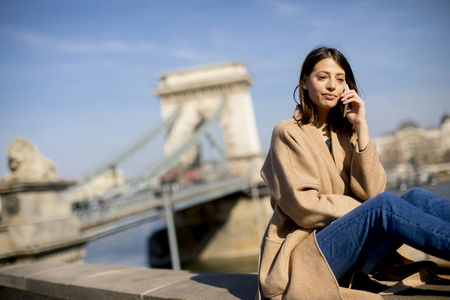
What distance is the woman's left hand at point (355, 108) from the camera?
66.0 inches

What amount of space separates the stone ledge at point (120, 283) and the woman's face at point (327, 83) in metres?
0.76

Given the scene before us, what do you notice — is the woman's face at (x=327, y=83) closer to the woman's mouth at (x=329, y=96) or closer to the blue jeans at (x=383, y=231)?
the woman's mouth at (x=329, y=96)

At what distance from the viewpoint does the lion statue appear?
6.24 m

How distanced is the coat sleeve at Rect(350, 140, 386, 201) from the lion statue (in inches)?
219

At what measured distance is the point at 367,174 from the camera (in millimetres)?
1607

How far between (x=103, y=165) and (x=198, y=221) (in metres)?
4.23

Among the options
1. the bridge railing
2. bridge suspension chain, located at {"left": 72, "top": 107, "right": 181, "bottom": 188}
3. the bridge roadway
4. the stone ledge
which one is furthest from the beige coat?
bridge suspension chain, located at {"left": 72, "top": 107, "right": 181, "bottom": 188}

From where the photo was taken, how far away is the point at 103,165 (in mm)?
15023

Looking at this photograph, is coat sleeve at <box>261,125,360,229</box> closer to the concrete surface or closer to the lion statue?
the concrete surface

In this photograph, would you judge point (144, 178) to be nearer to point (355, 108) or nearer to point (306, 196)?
point (355, 108)

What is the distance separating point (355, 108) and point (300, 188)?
0.40 m

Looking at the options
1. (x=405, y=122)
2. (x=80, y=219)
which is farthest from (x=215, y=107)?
(x=405, y=122)

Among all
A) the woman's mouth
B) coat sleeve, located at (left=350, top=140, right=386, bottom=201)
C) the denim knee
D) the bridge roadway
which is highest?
the woman's mouth

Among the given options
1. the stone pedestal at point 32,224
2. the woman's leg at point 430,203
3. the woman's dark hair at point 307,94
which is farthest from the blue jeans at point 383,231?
the stone pedestal at point 32,224
